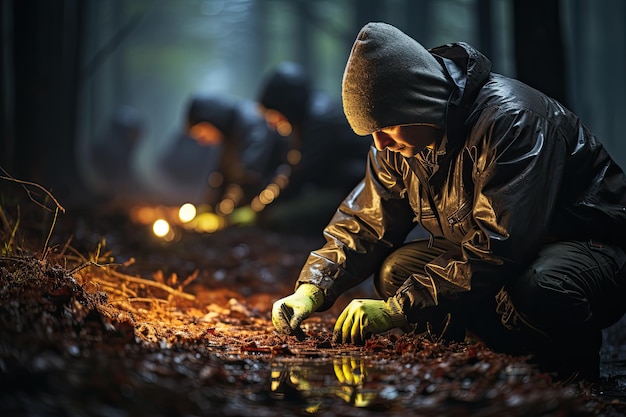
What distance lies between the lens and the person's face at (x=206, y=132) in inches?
436

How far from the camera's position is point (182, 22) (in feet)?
161

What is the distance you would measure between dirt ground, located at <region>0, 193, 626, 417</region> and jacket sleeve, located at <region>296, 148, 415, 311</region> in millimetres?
326

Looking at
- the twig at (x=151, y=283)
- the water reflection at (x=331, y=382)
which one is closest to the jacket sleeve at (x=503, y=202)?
the water reflection at (x=331, y=382)

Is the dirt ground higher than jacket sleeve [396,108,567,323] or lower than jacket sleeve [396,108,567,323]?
lower

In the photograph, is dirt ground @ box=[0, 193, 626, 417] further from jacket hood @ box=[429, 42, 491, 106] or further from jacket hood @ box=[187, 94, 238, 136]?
jacket hood @ box=[187, 94, 238, 136]

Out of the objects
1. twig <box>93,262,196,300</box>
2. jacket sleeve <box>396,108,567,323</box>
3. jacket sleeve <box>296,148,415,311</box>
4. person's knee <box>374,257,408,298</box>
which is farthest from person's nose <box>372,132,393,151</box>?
twig <box>93,262,196,300</box>

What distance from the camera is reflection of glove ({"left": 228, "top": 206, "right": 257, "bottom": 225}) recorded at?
9766 mm

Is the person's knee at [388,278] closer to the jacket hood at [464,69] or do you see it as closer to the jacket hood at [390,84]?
the jacket hood at [390,84]

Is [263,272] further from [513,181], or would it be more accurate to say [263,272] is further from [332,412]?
[332,412]

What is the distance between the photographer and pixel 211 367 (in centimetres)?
269

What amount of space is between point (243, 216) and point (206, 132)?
217 cm

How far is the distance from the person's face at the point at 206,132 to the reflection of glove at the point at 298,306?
7571 mm

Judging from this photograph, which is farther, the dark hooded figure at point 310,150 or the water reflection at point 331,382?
the dark hooded figure at point 310,150

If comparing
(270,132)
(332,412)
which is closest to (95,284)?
(332,412)
